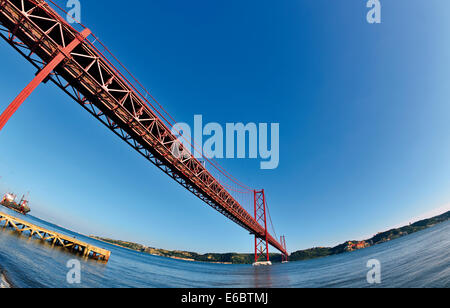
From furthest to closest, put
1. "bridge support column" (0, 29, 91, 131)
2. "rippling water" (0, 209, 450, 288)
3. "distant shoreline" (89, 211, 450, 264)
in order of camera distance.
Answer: "distant shoreline" (89, 211, 450, 264)
"rippling water" (0, 209, 450, 288)
"bridge support column" (0, 29, 91, 131)

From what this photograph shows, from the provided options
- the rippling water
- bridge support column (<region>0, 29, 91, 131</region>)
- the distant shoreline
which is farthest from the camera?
the distant shoreline

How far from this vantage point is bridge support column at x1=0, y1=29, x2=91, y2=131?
7035mm

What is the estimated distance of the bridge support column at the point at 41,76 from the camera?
7035mm

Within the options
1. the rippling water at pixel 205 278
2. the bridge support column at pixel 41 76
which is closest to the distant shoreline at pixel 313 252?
the rippling water at pixel 205 278

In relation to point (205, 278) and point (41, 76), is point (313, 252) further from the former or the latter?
point (41, 76)

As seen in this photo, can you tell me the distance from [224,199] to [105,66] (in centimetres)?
2295

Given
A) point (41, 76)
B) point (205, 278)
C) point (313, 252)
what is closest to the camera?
point (41, 76)

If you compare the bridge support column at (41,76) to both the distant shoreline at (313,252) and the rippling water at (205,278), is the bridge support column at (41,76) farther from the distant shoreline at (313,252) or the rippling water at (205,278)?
the distant shoreline at (313,252)

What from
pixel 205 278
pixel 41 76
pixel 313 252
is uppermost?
pixel 41 76

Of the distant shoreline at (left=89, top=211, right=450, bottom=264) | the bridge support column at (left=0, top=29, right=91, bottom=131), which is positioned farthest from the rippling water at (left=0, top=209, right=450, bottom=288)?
the distant shoreline at (left=89, top=211, right=450, bottom=264)

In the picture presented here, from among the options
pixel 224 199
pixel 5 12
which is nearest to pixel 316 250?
pixel 224 199

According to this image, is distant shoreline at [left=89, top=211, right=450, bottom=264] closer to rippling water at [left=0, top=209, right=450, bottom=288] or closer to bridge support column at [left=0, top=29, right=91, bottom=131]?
rippling water at [left=0, top=209, right=450, bottom=288]

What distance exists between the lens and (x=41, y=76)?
8594 mm

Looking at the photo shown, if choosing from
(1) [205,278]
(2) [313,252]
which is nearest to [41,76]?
(1) [205,278]
